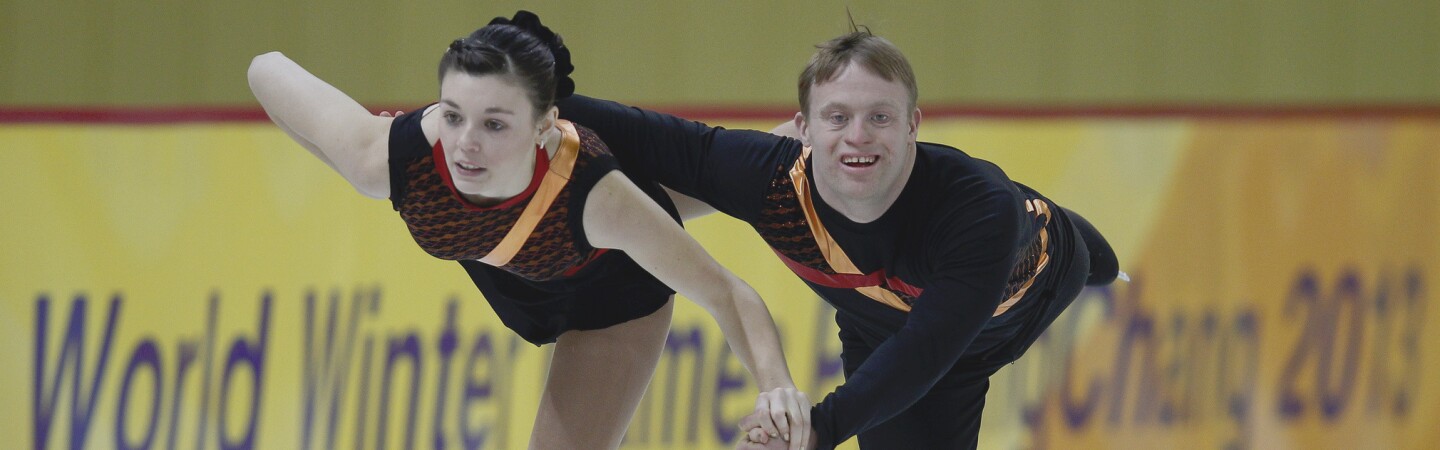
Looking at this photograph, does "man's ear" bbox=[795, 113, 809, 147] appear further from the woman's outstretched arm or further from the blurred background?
the blurred background

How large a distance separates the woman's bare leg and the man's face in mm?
761

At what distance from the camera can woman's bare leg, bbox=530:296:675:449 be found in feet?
9.73

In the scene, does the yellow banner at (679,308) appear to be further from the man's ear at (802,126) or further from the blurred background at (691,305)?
the man's ear at (802,126)

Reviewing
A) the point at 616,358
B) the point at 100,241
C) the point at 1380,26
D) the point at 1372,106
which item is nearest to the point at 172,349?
the point at 100,241

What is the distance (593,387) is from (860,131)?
0.92m

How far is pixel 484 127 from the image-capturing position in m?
2.43

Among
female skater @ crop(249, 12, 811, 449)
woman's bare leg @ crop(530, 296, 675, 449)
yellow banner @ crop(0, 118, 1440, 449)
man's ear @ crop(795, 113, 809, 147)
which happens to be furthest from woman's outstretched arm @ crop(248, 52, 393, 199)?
yellow banner @ crop(0, 118, 1440, 449)

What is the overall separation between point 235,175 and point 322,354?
553 millimetres

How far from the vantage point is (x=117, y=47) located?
5484 millimetres

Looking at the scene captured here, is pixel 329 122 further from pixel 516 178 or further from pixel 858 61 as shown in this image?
pixel 858 61

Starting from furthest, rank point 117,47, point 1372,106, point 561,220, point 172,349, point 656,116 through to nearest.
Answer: point 117,47 < point 1372,106 < point 172,349 < point 656,116 < point 561,220

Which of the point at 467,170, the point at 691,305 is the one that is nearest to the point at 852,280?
the point at 467,170

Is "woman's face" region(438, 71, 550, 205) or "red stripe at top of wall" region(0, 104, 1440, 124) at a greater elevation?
"red stripe at top of wall" region(0, 104, 1440, 124)

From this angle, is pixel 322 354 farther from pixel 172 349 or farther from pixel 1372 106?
pixel 1372 106
